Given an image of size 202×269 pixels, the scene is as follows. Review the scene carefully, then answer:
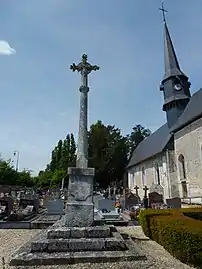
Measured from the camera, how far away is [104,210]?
1338cm

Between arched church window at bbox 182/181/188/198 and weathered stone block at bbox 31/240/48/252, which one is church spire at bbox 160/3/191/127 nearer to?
arched church window at bbox 182/181/188/198

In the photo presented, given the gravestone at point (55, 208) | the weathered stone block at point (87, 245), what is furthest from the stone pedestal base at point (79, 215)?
the gravestone at point (55, 208)

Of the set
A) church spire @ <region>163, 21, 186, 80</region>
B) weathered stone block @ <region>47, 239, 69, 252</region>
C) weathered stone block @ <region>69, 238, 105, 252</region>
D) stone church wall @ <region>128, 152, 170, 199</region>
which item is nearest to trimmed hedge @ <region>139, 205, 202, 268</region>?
weathered stone block @ <region>69, 238, 105, 252</region>

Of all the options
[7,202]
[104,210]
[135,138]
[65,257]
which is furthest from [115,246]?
[135,138]

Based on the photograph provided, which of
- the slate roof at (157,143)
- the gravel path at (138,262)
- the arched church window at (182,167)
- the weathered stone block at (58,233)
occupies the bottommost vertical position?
the gravel path at (138,262)

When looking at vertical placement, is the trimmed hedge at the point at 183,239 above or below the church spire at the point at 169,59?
below

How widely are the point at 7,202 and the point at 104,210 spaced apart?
4.96 m

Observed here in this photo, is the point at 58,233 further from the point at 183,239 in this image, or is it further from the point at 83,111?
the point at 83,111

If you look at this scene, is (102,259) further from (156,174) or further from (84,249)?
(156,174)

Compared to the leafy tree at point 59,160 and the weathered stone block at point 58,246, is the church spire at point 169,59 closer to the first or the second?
the leafy tree at point 59,160

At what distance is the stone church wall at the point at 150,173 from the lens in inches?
981

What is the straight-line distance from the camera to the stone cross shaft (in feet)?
21.3

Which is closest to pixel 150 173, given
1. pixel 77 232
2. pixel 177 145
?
pixel 177 145

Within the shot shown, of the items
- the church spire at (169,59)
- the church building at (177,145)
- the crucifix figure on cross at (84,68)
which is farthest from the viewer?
the church spire at (169,59)
